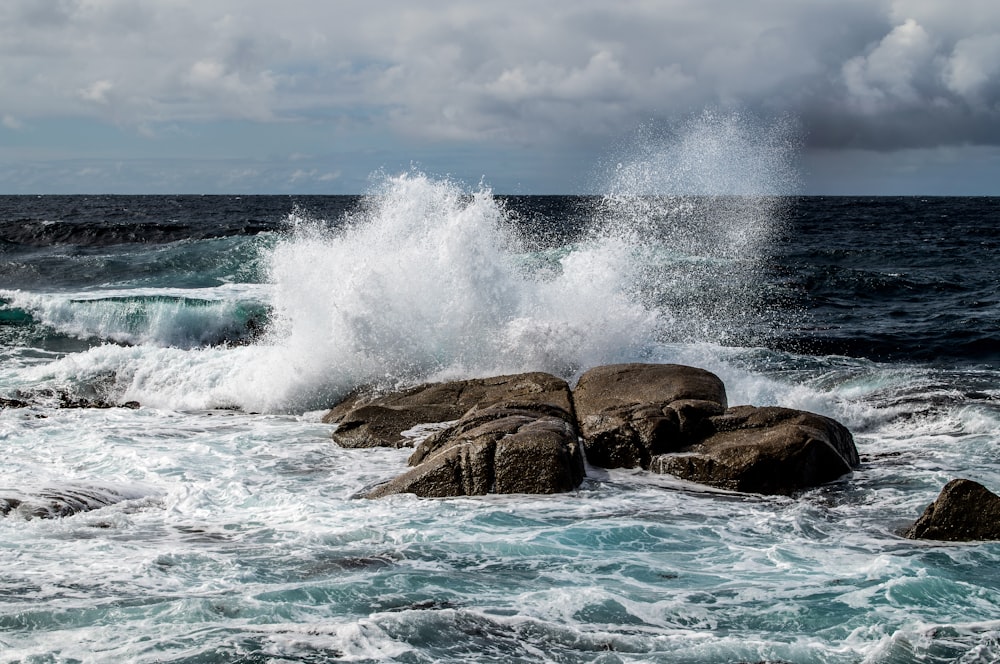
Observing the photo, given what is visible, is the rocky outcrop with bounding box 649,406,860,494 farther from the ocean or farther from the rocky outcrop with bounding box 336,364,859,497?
the ocean

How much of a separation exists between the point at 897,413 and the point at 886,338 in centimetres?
724

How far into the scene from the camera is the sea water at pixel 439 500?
5.75 m

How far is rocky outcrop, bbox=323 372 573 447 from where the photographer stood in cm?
1061

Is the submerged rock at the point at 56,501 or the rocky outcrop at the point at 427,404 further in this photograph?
the rocky outcrop at the point at 427,404

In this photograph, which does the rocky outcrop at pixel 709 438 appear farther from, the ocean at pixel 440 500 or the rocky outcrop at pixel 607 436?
the ocean at pixel 440 500

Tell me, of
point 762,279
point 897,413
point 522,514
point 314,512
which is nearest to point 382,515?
point 314,512

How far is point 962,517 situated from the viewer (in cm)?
735

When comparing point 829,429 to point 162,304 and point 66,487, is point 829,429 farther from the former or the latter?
point 162,304

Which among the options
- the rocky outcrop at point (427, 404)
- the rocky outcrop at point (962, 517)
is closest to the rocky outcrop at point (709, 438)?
the rocky outcrop at point (427, 404)

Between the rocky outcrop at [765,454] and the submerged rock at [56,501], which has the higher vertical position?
the rocky outcrop at [765,454]

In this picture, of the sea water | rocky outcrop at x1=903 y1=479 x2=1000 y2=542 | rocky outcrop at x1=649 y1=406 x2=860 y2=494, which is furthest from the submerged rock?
rocky outcrop at x1=903 y1=479 x2=1000 y2=542

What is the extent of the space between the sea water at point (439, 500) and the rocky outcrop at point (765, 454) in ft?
0.75

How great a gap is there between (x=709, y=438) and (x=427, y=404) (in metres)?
3.58

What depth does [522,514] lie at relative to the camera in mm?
7941
